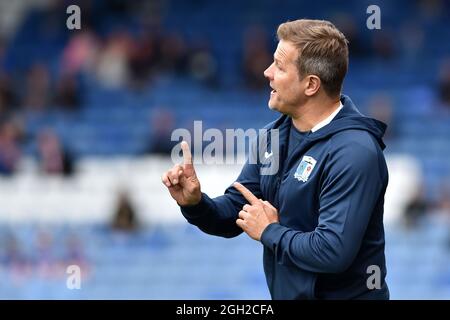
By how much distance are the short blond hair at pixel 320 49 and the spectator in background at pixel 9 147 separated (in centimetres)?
934

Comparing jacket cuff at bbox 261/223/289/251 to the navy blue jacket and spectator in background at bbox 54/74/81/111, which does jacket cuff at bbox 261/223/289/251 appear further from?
spectator in background at bbox 54/74/81/111

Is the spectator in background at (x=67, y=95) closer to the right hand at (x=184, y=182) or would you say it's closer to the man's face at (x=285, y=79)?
the right hand at (x=184, y=182)

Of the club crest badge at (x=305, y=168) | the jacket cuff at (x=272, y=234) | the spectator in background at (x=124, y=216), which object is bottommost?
the spectator in background at (x=124, y=216)

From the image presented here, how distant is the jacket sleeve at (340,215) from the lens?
3.93 meters

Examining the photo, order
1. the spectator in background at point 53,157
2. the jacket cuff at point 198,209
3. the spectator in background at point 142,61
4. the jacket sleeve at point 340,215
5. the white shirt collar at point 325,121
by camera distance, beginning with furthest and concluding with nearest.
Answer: the spectator in background at point 142,61 < the spectator in background at point 53,157 < the jacket cuff at point 198,209 < the white shirt collar at point 325,121 < the jacket sleeve at point 340,215

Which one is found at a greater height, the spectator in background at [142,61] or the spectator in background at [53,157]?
the spectator in background at [142,61]

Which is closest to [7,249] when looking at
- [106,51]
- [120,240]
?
[120,240]

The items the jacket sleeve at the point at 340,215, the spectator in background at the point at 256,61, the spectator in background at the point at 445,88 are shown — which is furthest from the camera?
the spectator in background at the point at 256,61

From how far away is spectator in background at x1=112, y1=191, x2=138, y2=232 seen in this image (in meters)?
12.5

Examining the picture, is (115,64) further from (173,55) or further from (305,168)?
(305,168)

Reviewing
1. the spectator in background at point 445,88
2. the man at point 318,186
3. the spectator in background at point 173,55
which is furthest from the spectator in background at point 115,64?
the man at point 318,186

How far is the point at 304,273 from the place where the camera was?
411 centimetres

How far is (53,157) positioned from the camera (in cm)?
1297

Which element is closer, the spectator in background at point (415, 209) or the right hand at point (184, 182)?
the right hand at point (184, 182)
